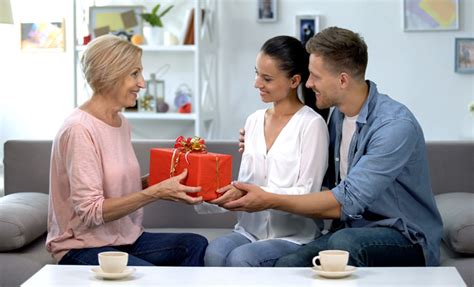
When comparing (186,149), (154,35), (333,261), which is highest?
(154,35)

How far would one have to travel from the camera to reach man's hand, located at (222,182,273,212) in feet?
9.52

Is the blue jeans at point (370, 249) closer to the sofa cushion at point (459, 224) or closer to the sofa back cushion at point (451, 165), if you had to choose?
the sofa cushion at point (459, 224)

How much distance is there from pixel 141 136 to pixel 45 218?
106 inches

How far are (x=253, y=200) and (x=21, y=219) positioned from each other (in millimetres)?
918

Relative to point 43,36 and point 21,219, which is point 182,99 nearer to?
point 43,36

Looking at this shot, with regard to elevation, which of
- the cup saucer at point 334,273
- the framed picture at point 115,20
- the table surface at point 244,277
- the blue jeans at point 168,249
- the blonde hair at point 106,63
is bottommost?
the blue jeans at point 168,249

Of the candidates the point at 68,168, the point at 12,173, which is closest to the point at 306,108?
the point at 68,168

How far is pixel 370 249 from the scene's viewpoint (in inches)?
109

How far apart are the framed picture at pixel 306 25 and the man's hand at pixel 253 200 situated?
10.2 ft

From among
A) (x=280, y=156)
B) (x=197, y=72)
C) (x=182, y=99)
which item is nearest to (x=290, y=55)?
(x=280, y=156)

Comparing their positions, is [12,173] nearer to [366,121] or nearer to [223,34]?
[366,121]

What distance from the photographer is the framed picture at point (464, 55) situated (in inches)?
228

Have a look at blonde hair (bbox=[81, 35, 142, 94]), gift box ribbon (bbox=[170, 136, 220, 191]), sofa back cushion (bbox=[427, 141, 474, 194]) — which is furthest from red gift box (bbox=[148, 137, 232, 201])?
sofa back cushion (bbox=[427, 141, 474, 194])

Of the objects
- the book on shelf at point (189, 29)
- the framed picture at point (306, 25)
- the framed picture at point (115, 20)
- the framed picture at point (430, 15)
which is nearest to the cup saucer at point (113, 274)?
the book on shelf at point (189, 29)
